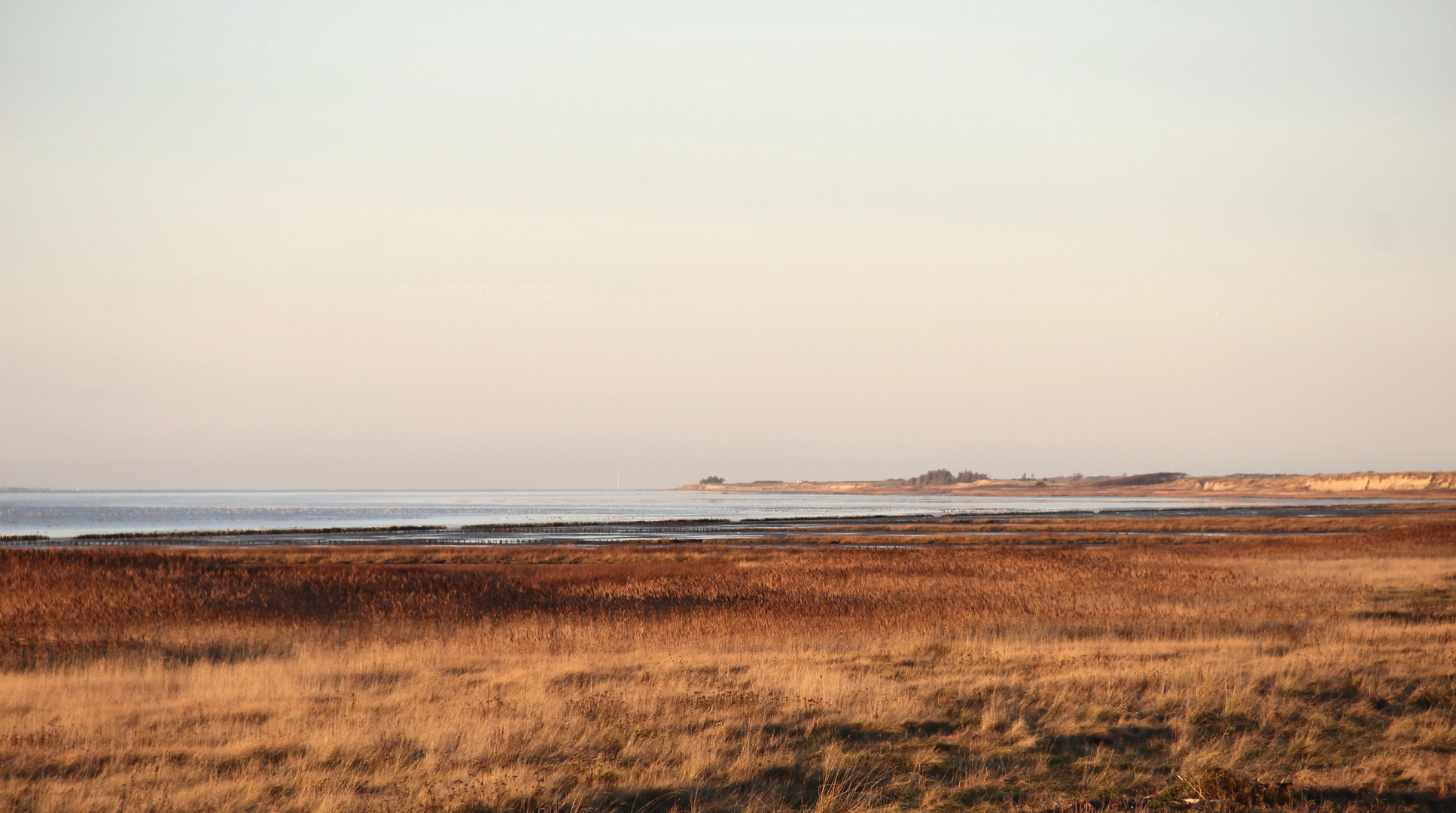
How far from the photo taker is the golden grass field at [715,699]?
29.4 ft

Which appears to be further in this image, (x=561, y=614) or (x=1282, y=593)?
(x=1282, y=593)

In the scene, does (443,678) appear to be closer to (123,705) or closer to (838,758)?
(123,705)

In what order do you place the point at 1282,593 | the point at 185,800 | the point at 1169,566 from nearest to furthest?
the point at 185,800, the point at 1282,593, the point at 1169,566

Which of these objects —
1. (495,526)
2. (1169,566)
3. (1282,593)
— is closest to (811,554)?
(1169,566)

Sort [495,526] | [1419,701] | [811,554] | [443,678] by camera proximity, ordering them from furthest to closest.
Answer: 1. [495,526]
2. [811,554]
3. [443,678]
4. [1419,701]

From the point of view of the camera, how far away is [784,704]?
1244 cm

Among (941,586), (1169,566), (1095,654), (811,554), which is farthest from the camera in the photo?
(811,554)

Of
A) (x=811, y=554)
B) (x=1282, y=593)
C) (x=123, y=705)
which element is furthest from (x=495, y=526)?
(x=123, y=705)

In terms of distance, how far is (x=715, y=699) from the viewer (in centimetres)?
1264

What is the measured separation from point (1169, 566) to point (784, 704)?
3266 cm

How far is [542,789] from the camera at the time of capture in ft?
28.5

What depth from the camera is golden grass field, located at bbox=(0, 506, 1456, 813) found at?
8953 millimetres

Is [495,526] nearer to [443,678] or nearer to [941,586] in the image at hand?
[941,586]

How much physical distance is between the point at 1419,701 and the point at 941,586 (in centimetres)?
1930
